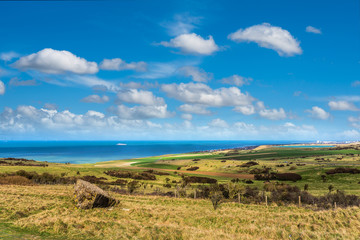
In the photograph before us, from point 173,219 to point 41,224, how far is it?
34.5 feet

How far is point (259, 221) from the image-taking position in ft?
76.0

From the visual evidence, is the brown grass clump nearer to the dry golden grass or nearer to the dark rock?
the dry golden grass

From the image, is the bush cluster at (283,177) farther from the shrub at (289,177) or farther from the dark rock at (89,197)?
the dark rock at (89,197)

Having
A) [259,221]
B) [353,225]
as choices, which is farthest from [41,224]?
[353,225]

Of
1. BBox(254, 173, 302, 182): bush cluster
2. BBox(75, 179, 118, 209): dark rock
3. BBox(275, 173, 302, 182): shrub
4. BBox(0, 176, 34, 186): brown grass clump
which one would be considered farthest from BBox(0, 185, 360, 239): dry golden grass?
BBox(254, 173, 302, 182): bush cluster

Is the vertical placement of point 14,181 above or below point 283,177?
above

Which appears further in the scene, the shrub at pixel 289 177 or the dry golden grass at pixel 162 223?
the shrub at pixel 289 177

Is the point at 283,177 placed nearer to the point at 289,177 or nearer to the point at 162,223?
the point at 289,177

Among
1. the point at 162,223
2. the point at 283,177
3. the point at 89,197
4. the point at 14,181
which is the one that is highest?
the point at 89,197

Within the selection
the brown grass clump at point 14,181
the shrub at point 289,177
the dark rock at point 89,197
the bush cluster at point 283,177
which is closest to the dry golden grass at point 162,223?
the dark rock at point 89,197

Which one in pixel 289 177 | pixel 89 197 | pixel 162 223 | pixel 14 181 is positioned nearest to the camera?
pixel 162 223

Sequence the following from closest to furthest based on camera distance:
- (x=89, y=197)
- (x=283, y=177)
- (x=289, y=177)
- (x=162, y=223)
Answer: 1. (x=162, y=223)
2. (x=89, y=197)
3. (x=289, y=177)
4. (x=283, y=177)

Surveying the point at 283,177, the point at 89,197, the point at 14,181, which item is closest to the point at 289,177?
the point at 283,177

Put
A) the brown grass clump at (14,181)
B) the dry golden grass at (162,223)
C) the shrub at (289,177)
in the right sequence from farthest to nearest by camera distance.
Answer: the shrub at (289,177) → the brown grass clump at (14,181) → the dry golden grass at (162,223)
